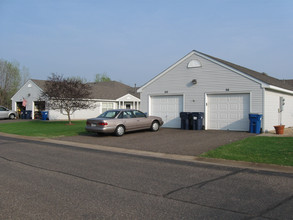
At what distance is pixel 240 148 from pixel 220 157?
1.75 meters

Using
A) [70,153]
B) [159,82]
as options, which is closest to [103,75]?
[159,82]

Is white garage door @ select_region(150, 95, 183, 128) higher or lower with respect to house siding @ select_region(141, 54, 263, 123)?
lower

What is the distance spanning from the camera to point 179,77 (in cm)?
1866

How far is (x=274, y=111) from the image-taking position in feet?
55.8

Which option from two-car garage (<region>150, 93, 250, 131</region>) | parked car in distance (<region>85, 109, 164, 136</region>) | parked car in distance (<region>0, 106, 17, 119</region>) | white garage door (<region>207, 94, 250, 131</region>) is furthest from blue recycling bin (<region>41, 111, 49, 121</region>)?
white garage door (<region>207, 94, 250, 131</region>)

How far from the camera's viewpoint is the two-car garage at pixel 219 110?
16.1 metres

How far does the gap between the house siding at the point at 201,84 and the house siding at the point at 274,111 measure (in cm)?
79

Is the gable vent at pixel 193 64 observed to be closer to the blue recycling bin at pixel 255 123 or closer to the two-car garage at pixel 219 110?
the two-car garage at pixel 219 110

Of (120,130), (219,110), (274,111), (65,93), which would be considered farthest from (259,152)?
(65,93)

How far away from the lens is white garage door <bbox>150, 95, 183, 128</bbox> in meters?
18.8

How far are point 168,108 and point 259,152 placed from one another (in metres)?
9.95

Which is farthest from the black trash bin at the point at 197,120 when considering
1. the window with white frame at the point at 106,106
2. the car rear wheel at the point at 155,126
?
the window with white frame at the point at 106,106

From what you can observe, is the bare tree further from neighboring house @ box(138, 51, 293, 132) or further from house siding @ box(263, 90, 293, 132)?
house siding @ box(263, 90, 293, 132)

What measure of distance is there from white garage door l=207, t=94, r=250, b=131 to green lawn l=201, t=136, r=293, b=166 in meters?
4.28
